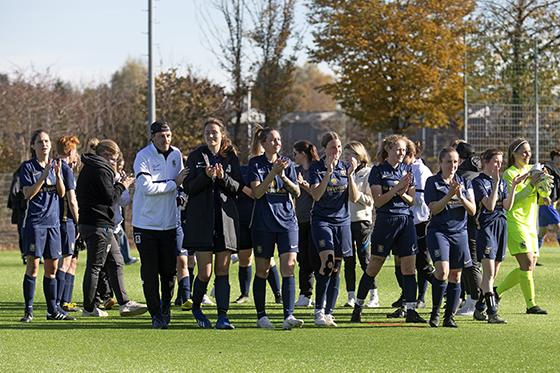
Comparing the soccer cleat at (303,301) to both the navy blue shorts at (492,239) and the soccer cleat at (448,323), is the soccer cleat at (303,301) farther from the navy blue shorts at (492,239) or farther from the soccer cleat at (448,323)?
the soccer cleat at (448,323)

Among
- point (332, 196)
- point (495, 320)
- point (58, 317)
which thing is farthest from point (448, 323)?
point (58, 317)

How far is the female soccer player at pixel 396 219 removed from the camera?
12.6m

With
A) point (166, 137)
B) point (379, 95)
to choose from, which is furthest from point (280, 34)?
point (166, 137)

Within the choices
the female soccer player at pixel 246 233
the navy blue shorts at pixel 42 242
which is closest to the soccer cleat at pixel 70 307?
the navy blue shorts at pixel 42 242

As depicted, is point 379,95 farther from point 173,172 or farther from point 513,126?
point 173,172

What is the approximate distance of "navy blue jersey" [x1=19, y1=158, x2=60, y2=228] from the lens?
12.9m

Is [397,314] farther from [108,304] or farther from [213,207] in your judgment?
[108,304]

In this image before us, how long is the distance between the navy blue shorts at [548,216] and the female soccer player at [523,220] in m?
7.96

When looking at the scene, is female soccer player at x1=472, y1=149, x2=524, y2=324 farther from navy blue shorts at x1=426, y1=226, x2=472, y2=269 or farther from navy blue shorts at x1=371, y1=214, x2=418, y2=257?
navy blue shorts at x1=371, y1=214, x2=418, y2=257

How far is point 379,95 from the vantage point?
3794cm

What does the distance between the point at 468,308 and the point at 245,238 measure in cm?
280

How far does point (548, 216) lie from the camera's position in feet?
71.7

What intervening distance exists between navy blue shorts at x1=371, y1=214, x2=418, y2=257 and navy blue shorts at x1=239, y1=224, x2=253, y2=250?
1529mm

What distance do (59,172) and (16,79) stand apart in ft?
112
